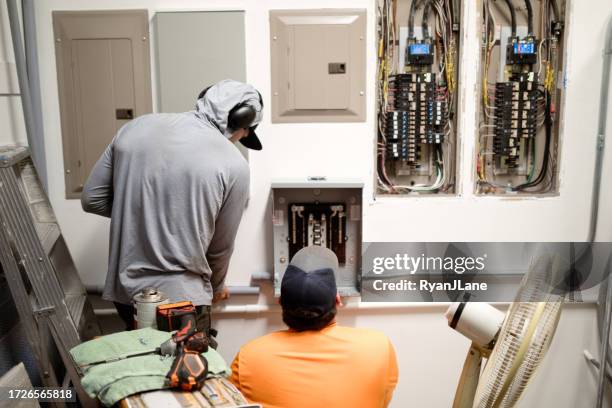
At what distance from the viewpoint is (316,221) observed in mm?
2209

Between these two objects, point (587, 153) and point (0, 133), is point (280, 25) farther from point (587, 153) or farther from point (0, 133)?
point (587, 153)

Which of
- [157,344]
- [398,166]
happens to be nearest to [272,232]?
[398,166]

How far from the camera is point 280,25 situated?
2.08 m

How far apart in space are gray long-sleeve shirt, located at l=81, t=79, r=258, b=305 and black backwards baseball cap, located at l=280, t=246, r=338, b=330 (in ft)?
1.58

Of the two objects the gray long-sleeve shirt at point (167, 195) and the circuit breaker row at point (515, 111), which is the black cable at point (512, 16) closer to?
the circuit breaker row at point (515, 111)

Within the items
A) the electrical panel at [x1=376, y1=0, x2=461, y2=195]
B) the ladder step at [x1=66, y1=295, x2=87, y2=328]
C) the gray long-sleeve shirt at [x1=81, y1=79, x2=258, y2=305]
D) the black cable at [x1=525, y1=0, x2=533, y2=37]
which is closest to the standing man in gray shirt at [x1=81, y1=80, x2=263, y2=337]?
the gray long-sleeve shirt at [x1=81, y1=79, x2=258, y2=305]

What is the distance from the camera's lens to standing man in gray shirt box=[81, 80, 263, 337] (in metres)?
1.63

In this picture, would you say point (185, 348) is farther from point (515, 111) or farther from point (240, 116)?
point (515, 111)

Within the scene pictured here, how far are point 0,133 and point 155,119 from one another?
0.75 metres

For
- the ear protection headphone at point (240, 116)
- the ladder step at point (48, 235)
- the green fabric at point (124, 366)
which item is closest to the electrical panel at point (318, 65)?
the ear protection headphone at point (240, 116)

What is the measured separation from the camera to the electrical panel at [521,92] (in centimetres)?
222

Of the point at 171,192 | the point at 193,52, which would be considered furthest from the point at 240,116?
the point at 193,52

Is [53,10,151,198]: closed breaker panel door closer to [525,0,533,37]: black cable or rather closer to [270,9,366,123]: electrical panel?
[270,9,366,123]: electrical panel

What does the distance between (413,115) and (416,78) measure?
0.16 metres
